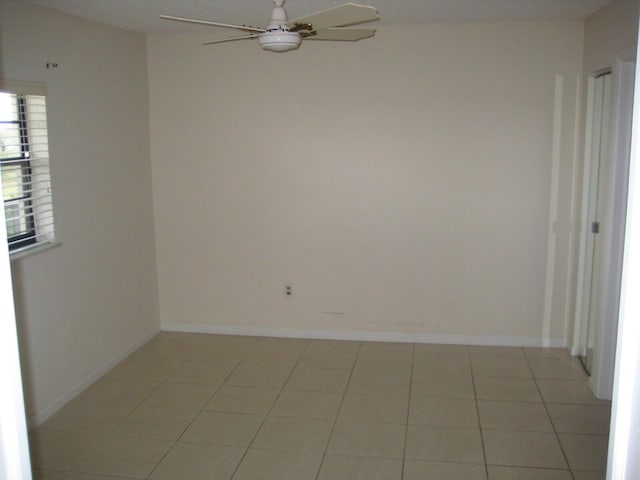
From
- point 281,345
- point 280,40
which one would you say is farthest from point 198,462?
point 280,40

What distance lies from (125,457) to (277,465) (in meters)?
0.84

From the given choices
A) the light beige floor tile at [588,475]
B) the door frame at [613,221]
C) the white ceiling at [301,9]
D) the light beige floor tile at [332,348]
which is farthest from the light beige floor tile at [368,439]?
the white ceiling at [301,9]

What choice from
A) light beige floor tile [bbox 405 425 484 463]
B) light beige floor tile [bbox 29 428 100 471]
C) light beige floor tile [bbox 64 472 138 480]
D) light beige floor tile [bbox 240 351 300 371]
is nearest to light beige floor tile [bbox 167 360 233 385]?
light beige floor tile [bbox 240 351 300 371]

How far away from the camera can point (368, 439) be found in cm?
360

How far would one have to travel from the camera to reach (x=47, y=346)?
3.89 metres

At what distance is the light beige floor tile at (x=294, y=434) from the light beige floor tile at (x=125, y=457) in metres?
0.56

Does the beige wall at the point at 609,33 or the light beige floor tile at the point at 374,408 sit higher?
the beige wall at the point at 609,33

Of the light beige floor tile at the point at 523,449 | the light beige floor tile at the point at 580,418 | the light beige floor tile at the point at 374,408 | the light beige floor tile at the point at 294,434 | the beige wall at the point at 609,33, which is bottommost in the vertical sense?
the light beige floor tile at the point at 294,434

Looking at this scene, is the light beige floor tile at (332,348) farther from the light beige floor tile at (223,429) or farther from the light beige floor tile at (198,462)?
the light beige floor tile at (198,462)

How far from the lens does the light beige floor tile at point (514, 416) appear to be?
3711 mm

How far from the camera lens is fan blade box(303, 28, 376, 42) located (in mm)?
2955

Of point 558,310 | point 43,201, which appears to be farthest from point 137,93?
point 558,310

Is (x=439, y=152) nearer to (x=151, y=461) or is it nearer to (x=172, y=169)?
(x=172, y=169)

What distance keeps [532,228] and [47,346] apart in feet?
11.7
